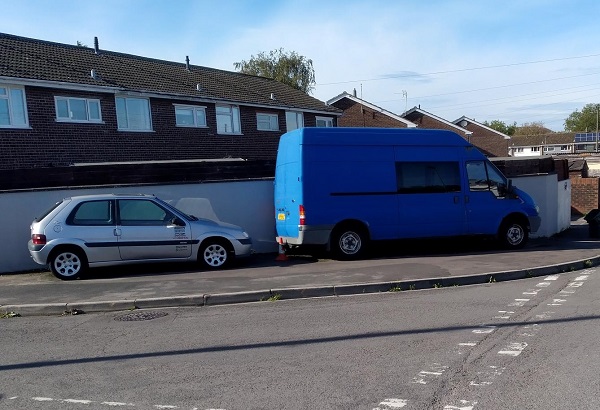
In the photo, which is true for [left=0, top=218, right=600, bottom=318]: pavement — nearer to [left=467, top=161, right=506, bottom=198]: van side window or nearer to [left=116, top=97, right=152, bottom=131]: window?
[left=467, top=161, right=506, bottom=198]: van side window

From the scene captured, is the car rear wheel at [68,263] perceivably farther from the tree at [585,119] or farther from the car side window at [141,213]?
the tree at [585,119]

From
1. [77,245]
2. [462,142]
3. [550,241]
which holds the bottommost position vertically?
[550,241]

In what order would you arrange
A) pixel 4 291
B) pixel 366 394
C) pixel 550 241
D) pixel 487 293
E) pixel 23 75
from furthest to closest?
pixel 23 75, pixel 550 241, pixel 4 291, pixel 487 293, pixel 366 394

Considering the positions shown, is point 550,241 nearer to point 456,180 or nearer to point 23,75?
point 456,180

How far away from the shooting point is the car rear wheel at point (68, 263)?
9766 millimetres

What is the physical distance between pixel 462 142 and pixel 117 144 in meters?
11.8

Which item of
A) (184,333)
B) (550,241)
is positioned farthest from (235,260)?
(550,241)

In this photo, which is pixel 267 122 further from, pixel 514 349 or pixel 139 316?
pixel 514 349

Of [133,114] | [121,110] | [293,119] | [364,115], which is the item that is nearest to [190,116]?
[133,114]

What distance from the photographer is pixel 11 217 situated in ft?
35.9

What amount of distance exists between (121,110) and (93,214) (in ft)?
31.7

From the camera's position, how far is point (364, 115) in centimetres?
3838

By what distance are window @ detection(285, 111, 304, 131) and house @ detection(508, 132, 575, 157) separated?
67.1 metres

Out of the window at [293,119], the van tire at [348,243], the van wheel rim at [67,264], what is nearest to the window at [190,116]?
the window at [293,119]
